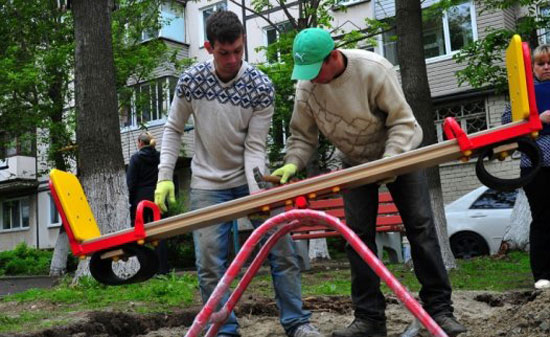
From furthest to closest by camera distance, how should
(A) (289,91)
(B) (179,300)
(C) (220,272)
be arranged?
(A) (289,91), (B) (179,300), (C) (220,272)

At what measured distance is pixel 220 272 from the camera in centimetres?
369

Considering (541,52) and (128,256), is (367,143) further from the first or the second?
(541,52)

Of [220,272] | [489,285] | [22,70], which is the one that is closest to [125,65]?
[22,70]

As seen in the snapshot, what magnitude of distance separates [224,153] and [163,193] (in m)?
0.43

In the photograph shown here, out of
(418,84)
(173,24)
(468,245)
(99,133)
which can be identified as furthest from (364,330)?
(173,24)

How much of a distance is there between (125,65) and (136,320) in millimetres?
12691

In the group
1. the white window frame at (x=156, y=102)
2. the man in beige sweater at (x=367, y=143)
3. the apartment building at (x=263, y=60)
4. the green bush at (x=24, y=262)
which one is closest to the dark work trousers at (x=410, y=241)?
the man in beige sweater at (x=367, y=143)

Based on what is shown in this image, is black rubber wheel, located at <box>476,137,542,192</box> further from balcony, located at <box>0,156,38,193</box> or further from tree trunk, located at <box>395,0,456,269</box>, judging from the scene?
balcony, located at <box>0,156,38,193</box>

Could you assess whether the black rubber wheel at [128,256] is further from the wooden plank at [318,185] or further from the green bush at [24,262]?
the green bush at [24,262]

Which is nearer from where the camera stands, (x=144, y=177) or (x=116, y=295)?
(x=116, y=295)

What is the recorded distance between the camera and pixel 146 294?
19.1ft

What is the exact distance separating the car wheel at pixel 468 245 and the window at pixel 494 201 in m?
0.49

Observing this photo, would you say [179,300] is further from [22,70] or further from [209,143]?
[22,70]

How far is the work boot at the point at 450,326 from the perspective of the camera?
3.22 metres
